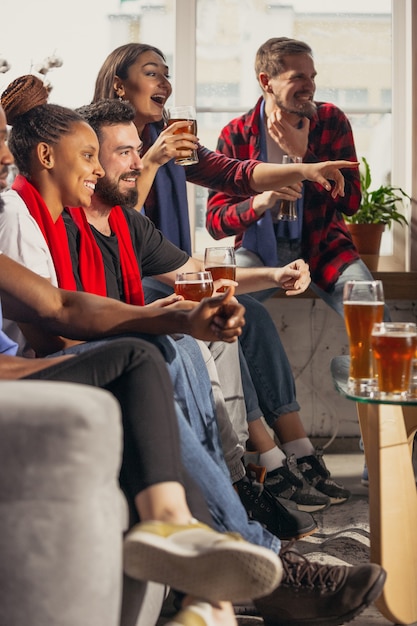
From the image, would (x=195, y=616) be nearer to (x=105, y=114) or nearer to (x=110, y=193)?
(x=110, y=193)

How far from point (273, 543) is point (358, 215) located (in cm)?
237

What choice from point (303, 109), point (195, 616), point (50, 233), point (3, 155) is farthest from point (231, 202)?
point (195, 616)

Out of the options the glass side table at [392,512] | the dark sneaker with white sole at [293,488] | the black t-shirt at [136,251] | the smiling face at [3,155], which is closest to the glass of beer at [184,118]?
the black t-shirt at [136,251]

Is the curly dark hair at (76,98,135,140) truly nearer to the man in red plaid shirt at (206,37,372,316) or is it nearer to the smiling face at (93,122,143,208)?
the smiling face at (93,122,143,208)

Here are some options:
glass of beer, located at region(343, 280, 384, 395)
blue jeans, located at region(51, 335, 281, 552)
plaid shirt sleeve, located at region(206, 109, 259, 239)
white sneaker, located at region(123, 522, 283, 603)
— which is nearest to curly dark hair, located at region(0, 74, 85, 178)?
blue jeans, located at region(51, 335, 281, 552)

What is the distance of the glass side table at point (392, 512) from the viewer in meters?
1.92

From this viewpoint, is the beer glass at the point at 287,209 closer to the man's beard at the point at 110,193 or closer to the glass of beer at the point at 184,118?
the glass of beer at the point at 184,118

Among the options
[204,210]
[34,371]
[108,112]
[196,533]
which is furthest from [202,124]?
[196,533]

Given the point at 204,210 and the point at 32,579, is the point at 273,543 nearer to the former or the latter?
the point at 32,579

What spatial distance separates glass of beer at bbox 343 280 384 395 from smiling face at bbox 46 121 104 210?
0.80 metres

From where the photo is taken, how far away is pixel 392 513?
194 centimetres

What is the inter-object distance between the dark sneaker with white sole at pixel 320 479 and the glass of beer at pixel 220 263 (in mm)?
857

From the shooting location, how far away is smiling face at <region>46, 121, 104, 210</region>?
2367 millimetres

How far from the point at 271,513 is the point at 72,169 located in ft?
3.45
